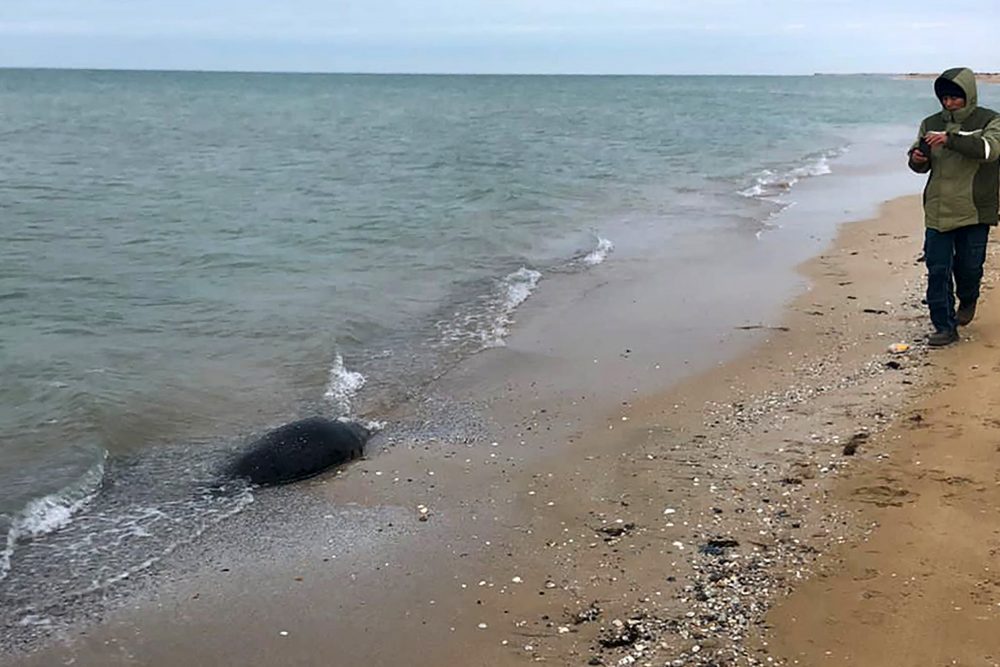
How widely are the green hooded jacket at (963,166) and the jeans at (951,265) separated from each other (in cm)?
16

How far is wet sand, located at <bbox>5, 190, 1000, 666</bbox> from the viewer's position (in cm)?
433

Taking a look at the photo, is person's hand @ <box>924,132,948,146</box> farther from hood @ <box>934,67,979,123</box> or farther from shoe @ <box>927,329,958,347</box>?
shoe @ <box>927,329,958,347</box>

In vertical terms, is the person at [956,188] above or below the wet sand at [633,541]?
above

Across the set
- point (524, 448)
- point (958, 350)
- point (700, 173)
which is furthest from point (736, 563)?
point (700, 173)

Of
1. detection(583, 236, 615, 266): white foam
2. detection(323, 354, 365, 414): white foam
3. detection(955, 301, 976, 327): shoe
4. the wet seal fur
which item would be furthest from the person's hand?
detection(583, 236, 615, 266): white foam

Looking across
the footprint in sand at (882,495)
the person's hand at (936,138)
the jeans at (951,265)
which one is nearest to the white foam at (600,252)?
the jeans at (951,265)

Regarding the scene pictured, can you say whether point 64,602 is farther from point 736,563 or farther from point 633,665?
point 736,563

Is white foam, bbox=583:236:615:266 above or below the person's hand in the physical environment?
below

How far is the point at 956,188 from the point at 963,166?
0.18 m

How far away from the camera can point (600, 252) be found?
47.7 ft

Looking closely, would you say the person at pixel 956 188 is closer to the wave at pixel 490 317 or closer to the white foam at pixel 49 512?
the wave at pixel 490 317

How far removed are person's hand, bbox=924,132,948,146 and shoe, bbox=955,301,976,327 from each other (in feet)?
5.73

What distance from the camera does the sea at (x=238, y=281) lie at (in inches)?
253

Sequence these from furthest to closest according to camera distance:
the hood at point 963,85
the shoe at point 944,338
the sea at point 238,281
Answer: the shoe at point 944,338 < the hood at point 963,85 < the sea at point 238,281
